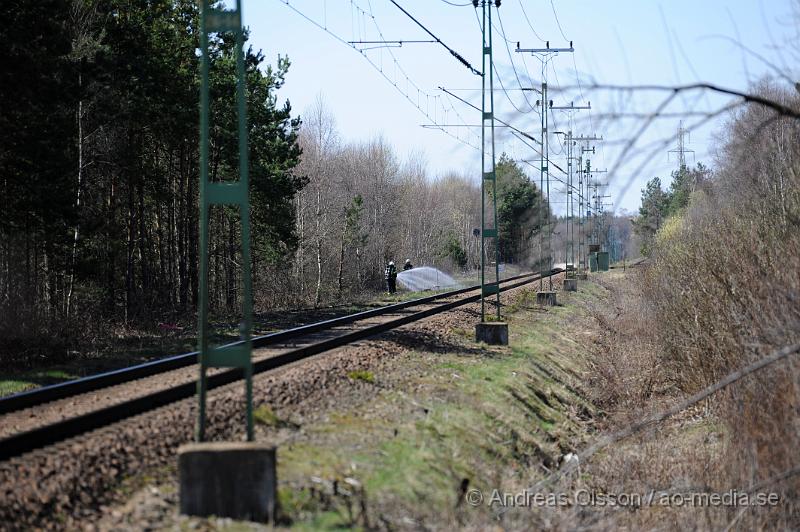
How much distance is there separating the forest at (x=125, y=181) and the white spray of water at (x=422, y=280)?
19.8ft

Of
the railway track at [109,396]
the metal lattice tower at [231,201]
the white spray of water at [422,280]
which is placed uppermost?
the metal lattice tower at [231,201]

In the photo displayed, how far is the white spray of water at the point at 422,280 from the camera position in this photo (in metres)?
52.0

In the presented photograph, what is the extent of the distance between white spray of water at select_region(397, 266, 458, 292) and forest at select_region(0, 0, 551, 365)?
6031 millimetres

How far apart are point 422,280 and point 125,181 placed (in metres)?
20.5

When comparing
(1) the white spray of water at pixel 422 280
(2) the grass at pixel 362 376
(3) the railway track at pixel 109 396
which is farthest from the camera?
(1) the white spray of water at pixel 422 280

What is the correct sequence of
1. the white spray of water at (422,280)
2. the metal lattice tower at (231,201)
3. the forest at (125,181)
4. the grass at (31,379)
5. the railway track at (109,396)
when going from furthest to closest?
the white spray of water at (422,280) < the forest at (125,181) < the grass at (31,379) < the railway track at (109,396) < the metal lattice tower at (231,201)

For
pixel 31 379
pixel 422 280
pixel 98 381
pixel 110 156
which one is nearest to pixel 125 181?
pixel 110 156

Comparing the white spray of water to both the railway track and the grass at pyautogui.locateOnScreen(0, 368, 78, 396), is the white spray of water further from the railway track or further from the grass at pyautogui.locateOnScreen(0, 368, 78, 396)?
the grass at pyautogui.locateOnScreen(0, 368, 78, 396)

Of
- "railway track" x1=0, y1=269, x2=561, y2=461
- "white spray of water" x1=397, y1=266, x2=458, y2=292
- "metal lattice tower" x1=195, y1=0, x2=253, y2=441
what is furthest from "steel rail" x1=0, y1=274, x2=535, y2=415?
"white spray of water" x1=397, y1=266, x2=458, y2=292

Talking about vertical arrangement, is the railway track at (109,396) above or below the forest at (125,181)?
below

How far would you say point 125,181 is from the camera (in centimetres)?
3759

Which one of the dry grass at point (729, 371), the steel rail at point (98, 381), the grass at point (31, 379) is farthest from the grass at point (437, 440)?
the grass at point (31, 379)

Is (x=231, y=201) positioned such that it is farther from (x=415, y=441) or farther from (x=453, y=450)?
(x=453, y=450)

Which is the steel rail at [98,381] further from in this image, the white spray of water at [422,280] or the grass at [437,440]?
the white spray of water at [422,280]
